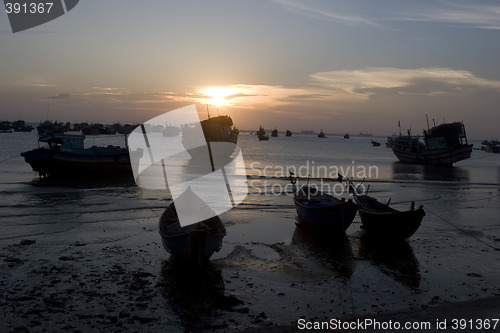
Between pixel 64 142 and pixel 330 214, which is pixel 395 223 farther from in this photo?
pixel 64 142

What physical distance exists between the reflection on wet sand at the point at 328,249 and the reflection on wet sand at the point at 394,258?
59cm

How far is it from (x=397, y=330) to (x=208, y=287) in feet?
14.7

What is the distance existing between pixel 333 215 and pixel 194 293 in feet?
24.2

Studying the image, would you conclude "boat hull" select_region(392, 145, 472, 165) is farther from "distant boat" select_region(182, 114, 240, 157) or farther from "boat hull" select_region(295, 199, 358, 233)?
"boat hull" select_region(295, 199, 358, 233)

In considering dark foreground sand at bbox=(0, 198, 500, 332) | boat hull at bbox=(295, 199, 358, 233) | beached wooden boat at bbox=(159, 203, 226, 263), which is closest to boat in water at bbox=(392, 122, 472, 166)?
dark foreground sand at bbox=(0, 198, 500, 332)

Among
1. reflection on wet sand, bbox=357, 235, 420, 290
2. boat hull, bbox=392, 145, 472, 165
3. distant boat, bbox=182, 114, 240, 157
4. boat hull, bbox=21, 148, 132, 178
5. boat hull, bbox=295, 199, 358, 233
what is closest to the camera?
reflection on wet sand, bbox=357, 235, 420, 290

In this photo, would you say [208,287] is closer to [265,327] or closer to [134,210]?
[265,327]

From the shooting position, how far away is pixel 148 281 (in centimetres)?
1074

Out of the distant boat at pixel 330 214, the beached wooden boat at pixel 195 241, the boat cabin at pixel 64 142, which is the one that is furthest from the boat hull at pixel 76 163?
the beached wooden boat at pixel 195 241

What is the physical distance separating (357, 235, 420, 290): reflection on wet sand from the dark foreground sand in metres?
0.04

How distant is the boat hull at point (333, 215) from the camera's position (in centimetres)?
1551

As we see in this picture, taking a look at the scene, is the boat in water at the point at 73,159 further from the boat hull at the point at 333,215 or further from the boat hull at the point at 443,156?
the boat hull at the point at 443,156

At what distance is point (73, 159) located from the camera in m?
37.7

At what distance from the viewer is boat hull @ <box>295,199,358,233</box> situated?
15.5m
